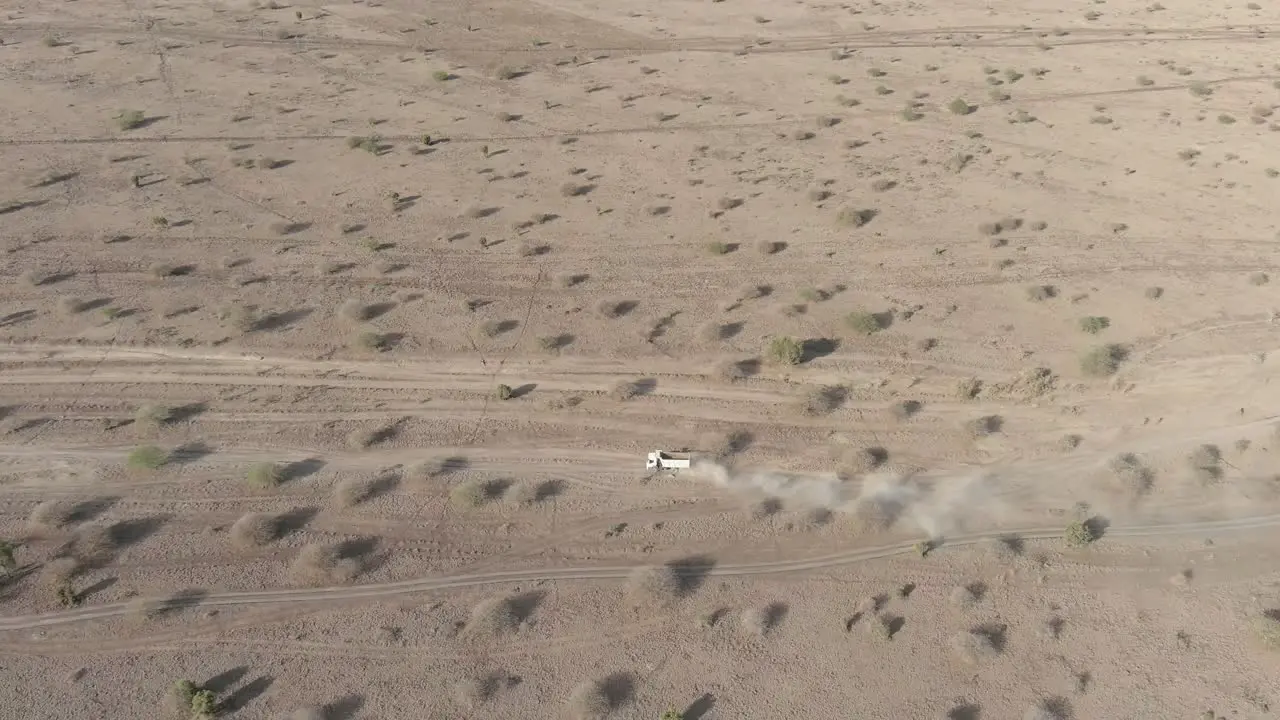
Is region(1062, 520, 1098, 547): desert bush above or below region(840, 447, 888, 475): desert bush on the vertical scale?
below

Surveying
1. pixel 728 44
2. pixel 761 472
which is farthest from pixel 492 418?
pixel 728 44

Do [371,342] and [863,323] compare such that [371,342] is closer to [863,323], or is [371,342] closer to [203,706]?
[203,706]

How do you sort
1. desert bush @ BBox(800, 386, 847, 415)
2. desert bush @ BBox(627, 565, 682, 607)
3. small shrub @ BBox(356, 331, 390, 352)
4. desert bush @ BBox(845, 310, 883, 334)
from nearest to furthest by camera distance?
desert bush @ BBox(627, 565, 682, 607) → desert bush @ BBox(800, 386, 847, 415) → small shrub @ BBox(356, 331, 390, 352) → desert bush @ BBox(845, 310, 883, 334)

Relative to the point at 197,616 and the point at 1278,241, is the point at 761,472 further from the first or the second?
the point at 1278,241

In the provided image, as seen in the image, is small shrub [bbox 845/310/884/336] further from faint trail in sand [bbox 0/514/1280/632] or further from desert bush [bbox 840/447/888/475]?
faint trail in sand [bbox 0/514/1280/632]

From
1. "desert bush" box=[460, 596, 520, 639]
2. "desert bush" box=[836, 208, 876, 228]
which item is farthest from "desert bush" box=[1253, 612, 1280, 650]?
"desert bush" box=[836, 208, 876, 228]

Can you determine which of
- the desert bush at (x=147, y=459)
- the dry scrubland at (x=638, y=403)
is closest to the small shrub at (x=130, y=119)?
the dry scrubland at (x=638, y=403)

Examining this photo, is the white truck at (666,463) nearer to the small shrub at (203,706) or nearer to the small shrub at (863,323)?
the small shrub at (863,323)
